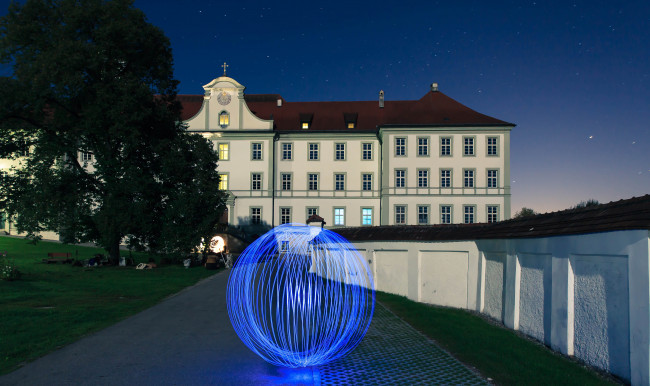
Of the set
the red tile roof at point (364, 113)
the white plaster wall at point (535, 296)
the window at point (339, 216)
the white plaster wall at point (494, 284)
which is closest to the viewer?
the white plaster wall at point (535, 296)

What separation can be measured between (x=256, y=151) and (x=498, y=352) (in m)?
45.1

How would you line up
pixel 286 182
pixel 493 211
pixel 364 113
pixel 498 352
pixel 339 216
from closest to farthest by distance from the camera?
pixel 498 352
pixel 493 211
pixel 339 216
pixel 286 182
pixel 364 113

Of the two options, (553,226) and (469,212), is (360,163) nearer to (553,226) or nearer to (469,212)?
(469,212)

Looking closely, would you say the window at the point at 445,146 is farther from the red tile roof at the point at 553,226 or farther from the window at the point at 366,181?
the red tile roof at the point at 553,226

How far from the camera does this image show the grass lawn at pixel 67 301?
979cm

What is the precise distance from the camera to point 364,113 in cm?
5681

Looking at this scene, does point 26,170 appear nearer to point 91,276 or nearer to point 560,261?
point 91,276

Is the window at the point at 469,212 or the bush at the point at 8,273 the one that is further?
the window at the point at 469,212

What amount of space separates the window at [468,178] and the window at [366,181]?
368 inches

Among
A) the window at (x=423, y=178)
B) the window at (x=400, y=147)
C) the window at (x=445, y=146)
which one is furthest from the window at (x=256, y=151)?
the window at (x=445, y=146)

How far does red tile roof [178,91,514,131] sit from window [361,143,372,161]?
1726 mm

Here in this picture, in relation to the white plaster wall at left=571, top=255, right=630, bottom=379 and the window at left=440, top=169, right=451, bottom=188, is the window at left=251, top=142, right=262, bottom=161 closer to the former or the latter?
the window at left=440, top=169, right=451, bottom=188

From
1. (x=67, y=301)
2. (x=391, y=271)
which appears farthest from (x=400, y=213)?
(x=67, y=301)

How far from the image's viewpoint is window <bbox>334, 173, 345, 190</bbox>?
52750 millimetres
